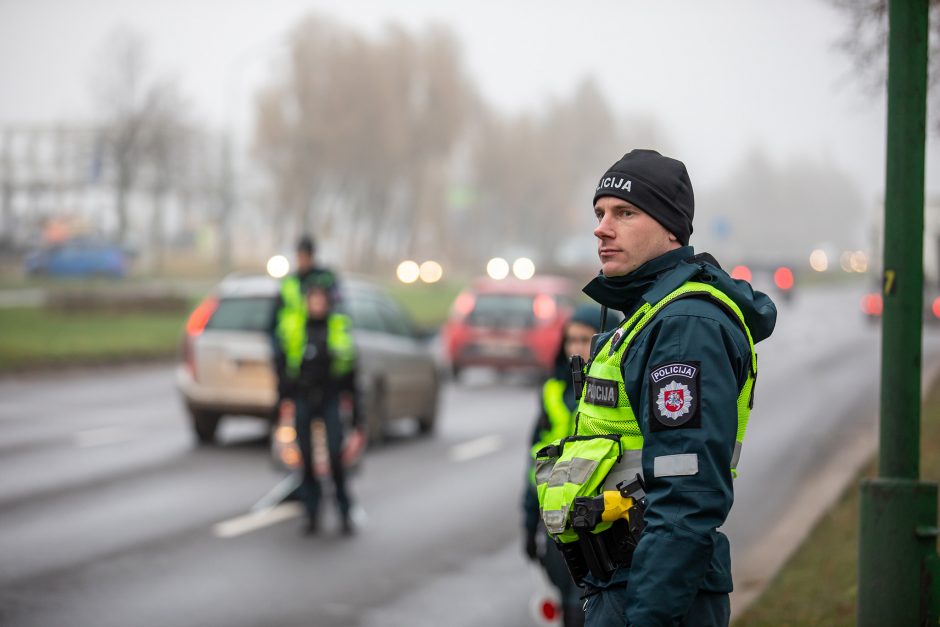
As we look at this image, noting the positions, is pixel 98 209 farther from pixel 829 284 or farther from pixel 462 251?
pixel 829 284

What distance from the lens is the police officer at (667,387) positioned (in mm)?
3004

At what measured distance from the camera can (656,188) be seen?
3369 mm

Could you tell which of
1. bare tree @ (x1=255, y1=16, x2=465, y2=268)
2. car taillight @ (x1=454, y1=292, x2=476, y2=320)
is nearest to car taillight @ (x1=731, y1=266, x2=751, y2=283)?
car taillight @ (x1=454, y1=292, x2=476, y2=320)

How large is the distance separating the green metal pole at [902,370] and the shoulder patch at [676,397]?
280 cm

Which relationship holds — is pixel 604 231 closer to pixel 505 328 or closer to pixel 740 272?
pixel 505 328

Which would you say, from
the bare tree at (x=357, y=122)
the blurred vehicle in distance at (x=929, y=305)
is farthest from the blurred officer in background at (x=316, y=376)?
the bare tree at (x=357, y=122)

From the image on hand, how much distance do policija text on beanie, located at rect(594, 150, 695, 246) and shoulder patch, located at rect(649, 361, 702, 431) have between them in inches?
18.5

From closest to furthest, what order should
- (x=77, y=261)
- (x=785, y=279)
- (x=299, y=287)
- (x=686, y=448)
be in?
(x=686, y=448) < (x=299, y=287) < (x=77, y=261) < (x=785, y=279)

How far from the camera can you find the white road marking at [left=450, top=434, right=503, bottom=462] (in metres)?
14.1

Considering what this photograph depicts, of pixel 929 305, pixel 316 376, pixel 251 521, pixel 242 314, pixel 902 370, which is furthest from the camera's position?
pixel 929 305

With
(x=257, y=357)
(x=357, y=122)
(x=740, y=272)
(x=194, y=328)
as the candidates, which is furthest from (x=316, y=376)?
(x=357, y=122)

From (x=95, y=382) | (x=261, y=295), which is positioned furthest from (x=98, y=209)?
(x=261, y=295)

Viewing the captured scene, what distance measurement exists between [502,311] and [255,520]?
13.4 meters

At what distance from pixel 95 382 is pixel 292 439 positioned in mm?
11566
